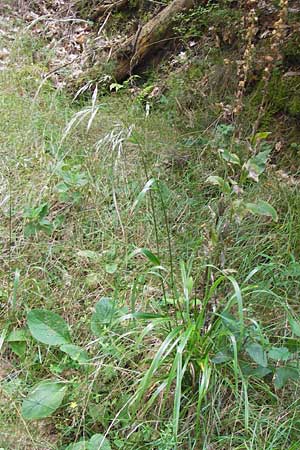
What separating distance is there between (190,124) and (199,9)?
116 centimetres

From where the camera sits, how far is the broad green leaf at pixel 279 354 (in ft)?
5.93

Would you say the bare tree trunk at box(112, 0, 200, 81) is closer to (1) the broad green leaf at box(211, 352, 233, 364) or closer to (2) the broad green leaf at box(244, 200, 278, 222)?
(2) the broad green leaf at box(244, 200, 278, 222)

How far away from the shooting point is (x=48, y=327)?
2.02 m

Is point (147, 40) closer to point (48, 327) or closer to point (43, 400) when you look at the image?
point (48, 327)

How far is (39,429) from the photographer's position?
1837 millimetres

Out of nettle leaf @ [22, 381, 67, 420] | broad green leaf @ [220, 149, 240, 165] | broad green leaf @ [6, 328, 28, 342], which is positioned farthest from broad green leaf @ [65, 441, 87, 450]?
broad green leaf @ [220, 149, 240, 165]

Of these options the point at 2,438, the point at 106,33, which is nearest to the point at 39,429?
the point at 2,438

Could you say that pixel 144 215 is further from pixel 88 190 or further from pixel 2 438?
pixel 2 438

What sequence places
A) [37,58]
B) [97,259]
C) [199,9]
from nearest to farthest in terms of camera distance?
[97,259], [199,9], [37,58]

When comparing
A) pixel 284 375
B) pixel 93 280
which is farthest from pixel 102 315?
pixel 284 375

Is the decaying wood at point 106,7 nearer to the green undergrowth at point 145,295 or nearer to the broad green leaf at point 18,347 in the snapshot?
the green undergrowth at point 145,295

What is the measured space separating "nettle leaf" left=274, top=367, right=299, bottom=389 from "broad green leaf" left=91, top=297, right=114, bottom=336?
63 cm

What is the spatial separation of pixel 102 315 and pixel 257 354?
1.98 ft

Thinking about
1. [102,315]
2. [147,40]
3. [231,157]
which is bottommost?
[102,315]
